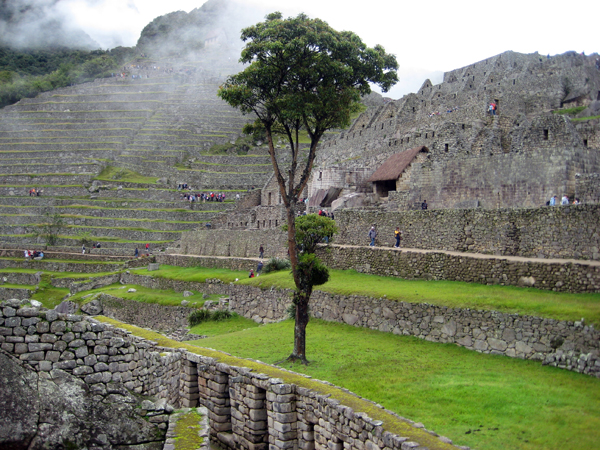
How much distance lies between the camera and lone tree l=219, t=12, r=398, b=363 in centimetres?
1684

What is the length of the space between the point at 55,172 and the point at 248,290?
140 feet

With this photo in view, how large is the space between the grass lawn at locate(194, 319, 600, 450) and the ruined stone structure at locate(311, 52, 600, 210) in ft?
32.7

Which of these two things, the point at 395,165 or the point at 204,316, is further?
the point at 395,165

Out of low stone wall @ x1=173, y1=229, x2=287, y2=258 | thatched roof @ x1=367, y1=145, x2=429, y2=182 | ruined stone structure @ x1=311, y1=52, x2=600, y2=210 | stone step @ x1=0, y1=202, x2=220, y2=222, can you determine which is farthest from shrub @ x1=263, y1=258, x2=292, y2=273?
stone step @ x1=0, y1=202, x2=220, y2=222

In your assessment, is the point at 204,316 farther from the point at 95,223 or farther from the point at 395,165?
the point at 95,223

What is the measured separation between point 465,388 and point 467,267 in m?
7.11

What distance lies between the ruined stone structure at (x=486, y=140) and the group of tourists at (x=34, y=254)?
22.6m

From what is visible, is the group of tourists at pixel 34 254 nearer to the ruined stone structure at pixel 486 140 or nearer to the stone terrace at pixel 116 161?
the stone terrace at pixel 116 161

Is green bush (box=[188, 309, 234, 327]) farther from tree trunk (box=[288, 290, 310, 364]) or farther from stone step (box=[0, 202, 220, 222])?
stone step (box=[0, 202, 220, 222])

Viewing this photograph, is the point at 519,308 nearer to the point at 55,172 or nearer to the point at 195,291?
the point at 195,291

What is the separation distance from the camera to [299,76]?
57.2ft

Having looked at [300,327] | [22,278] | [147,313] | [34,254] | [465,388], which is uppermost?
[300,327]

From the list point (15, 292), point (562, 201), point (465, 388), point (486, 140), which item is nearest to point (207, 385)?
point (465, 388)

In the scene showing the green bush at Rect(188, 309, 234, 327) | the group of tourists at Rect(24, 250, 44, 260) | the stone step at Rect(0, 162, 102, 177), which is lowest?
the green bush at Rect(188, 309, 234, 327)
